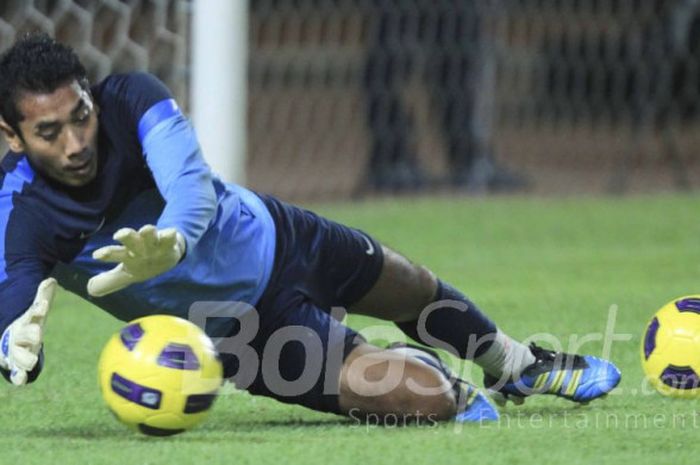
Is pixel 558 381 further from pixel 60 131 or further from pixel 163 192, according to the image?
pixel 60 131

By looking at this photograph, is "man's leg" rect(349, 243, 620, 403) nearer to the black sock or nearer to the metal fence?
the black sock

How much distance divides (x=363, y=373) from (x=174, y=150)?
65 centimetres

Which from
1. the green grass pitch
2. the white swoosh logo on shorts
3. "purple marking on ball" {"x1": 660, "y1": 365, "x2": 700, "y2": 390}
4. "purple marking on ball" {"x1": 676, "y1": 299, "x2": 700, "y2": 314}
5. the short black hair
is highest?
the short black hair

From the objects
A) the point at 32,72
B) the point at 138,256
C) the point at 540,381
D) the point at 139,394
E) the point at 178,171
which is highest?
the point at 32,72

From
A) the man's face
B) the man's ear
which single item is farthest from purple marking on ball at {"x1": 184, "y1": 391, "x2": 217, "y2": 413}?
the man's ear

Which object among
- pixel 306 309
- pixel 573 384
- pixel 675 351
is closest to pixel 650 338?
pixel 675 351

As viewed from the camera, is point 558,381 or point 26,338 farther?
point 558,381

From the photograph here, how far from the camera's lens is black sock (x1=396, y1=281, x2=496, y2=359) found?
4023 mm

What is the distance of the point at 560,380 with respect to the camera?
394 cm

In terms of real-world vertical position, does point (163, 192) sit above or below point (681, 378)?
above

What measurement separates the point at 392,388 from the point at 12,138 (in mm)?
995

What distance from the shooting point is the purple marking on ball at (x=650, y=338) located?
13.4ft

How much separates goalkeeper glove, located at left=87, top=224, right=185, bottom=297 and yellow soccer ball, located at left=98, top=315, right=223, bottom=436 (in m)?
0.12

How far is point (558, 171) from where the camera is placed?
1077cm
